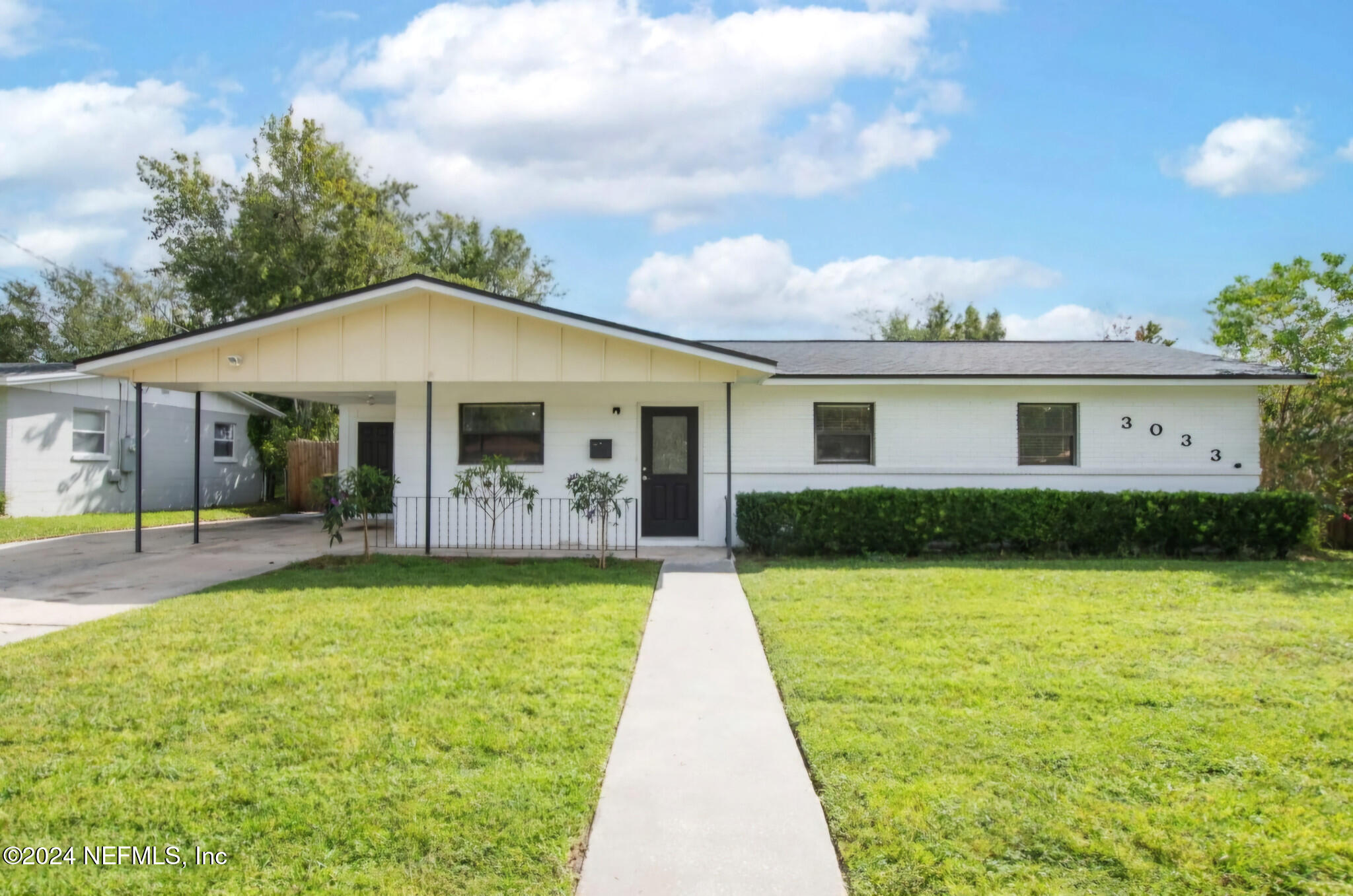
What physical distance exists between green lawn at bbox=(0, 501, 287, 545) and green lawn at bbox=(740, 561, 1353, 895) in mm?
13599

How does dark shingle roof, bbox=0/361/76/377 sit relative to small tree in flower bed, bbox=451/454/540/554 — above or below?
above

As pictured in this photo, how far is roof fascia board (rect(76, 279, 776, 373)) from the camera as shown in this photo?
33.0 ft

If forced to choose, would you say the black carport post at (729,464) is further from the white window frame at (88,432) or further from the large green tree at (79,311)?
the large green tree at (79,311)

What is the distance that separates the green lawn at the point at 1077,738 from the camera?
288cm

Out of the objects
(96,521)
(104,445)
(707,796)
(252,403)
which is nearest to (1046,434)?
(707,796)

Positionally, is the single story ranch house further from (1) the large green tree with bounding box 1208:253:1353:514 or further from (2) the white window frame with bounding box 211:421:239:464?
(2) the white window frame with bounding box 211:421:239:464

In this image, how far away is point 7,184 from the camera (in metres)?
26.5

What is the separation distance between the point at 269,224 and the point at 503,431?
16.5m

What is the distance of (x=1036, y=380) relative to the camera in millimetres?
11680

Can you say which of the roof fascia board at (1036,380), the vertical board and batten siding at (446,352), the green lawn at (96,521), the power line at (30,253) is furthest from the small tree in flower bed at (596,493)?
the power line at (30,253)

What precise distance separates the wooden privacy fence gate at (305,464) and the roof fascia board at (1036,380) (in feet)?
43.2

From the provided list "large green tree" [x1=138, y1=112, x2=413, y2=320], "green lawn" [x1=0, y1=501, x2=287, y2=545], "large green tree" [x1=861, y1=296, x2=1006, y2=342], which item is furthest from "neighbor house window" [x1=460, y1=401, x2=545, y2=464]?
"large green tree" [x1=861, y1=296, x2=1006, y2=342]

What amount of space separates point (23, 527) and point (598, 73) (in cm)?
1328

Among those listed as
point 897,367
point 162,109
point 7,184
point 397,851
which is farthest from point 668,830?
point 7,184
